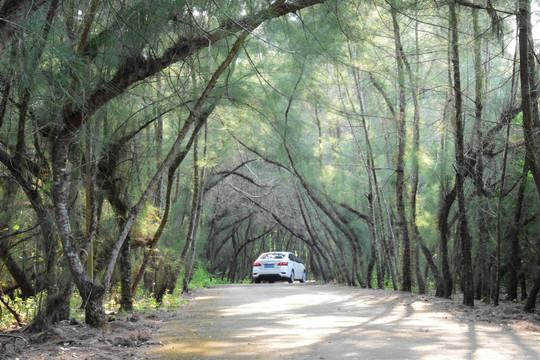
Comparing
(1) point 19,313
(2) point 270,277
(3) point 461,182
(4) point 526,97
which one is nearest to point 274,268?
(2) point 270,277

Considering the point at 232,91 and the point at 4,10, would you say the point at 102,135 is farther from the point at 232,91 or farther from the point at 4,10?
the point at 4,10

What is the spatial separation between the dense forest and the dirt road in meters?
1.44

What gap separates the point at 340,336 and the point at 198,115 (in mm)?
4731

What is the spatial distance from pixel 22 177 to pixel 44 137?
782mm

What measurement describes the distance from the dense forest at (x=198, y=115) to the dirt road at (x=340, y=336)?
1442 mm

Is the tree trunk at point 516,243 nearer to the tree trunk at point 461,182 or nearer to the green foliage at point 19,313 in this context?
the tree trunk at point 461,182

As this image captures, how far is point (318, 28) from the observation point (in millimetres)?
7641

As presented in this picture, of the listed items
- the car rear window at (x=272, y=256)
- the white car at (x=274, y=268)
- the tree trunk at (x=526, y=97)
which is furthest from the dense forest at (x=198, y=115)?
the car rear window at (x=272, y=256)

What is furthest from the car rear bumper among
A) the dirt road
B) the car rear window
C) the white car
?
the dirt road

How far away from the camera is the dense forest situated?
6.21 m

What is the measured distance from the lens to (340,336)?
632cm

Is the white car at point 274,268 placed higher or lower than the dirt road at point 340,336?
higher

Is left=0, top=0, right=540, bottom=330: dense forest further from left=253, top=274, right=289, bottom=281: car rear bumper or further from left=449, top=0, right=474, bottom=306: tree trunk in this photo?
left=253, top=274, right=289, bottom=281: car rear bumper

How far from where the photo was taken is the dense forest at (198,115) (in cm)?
621
